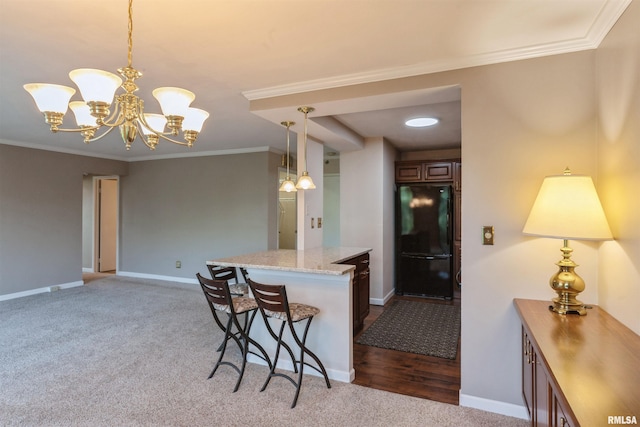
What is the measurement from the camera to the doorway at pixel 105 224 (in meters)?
7.34

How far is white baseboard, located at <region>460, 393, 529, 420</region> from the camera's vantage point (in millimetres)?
2203

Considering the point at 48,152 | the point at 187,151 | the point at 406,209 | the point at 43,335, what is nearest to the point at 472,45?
the point at 406,209

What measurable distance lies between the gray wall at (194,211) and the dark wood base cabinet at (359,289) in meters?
2.44

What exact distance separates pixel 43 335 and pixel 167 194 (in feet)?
11.0

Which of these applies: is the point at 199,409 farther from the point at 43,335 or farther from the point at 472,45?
the point at 472,45

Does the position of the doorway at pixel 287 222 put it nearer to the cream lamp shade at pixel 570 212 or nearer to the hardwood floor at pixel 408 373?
the hardwood floor at pixel 408 373

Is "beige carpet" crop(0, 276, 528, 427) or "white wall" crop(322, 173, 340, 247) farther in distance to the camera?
"white wall" crop(322, 173, 340, 247)

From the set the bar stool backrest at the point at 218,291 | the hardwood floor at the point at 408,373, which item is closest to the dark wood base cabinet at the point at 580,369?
the hardwood floor at the point at 408,373

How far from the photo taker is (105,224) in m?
7.48

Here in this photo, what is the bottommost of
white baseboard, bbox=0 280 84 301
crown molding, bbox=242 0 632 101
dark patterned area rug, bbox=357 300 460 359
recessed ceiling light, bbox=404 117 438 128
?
dark patterned area rug, bbox=357 300 460 359

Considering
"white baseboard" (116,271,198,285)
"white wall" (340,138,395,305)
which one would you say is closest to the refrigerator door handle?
"white wall" (340,138,395,305)

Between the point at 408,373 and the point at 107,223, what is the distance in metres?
7.16

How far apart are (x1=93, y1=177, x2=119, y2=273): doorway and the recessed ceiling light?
6.14 m

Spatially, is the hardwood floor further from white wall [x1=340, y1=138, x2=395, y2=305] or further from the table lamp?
white wall [x1=340, y1=138, x2=395, y2=305]
